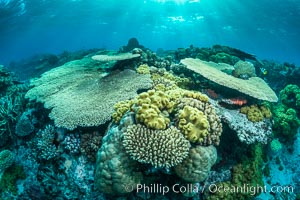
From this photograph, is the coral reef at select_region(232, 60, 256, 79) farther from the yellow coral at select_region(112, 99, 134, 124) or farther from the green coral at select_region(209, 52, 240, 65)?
the yellow coral at select_region(112, 99, 134, 124)

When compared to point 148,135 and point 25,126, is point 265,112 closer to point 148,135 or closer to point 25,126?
point 148,135

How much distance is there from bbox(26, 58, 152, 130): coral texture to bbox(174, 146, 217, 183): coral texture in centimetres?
210

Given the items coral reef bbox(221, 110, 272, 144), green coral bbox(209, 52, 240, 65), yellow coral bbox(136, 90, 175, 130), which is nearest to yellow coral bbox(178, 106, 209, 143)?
yellow coral bbox(136, 90, 175, 130)

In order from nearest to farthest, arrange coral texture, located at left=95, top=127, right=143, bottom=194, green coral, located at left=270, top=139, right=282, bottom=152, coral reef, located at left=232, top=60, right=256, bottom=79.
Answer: coral texture, located at left=95, top=127, right=143, bottom=194 → green coral, located at left=270, top=139, right=282, bottom=152 → coral reef, located at left=232, top=60, right=256, bottom=79

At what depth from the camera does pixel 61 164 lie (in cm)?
567

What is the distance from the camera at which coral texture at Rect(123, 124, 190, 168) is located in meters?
4.03

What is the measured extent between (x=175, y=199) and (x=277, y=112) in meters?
5.77

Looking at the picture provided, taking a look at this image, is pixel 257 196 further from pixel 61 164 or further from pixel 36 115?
pixel 36 115

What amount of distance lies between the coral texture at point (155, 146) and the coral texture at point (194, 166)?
0.57 feet

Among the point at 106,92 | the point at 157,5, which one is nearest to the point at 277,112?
the point at 106,92

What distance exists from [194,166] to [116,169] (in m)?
1.43

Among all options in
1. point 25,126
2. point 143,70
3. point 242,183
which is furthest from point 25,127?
point 242,183

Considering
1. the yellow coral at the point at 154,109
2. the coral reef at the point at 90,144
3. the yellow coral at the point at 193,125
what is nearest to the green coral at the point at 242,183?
the yellow coral at the point at 193,125

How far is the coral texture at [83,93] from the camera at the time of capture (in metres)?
5.59
